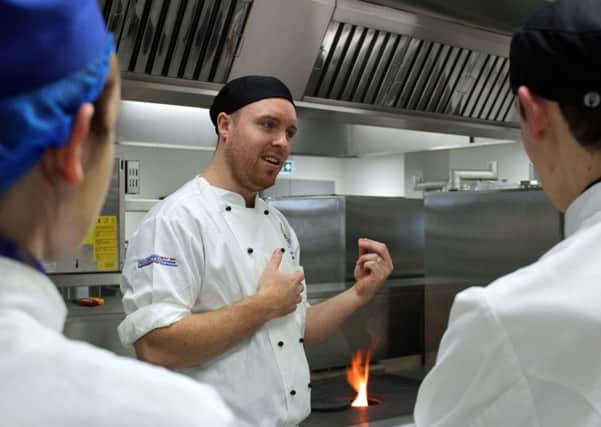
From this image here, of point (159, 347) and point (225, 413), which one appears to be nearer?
point (225, 413)

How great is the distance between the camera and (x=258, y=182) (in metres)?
1.88

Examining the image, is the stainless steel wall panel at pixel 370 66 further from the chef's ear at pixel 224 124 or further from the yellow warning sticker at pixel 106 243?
the yellow warning sticker at pixel 106 243

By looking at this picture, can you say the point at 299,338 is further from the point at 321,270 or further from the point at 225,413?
the point at 225,413

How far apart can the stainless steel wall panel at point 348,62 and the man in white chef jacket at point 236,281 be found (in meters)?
0.69

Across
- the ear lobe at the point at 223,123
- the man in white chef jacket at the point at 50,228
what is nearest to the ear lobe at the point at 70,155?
the man in white chef jacket at the point at 50,228

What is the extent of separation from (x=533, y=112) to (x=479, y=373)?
1.28 feet

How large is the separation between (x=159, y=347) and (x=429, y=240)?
1.44m

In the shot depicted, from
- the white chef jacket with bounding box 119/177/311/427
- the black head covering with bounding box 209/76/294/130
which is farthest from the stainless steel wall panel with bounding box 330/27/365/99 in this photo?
the white chef jacket with bounding box 119/177/311/427

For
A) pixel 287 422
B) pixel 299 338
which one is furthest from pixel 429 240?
pixel 287 422

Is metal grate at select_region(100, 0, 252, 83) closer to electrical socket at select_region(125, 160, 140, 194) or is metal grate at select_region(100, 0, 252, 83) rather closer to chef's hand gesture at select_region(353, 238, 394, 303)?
electrical socket at select_region(125, 160, 140, 194)

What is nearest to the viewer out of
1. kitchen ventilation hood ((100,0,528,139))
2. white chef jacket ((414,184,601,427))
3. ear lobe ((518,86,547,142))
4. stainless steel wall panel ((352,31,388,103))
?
white chef jacket ((414,184,601,427))

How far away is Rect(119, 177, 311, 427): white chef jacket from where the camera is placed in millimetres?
1650

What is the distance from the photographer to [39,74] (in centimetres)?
51

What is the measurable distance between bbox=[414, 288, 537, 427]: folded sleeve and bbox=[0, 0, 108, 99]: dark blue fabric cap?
608mm
